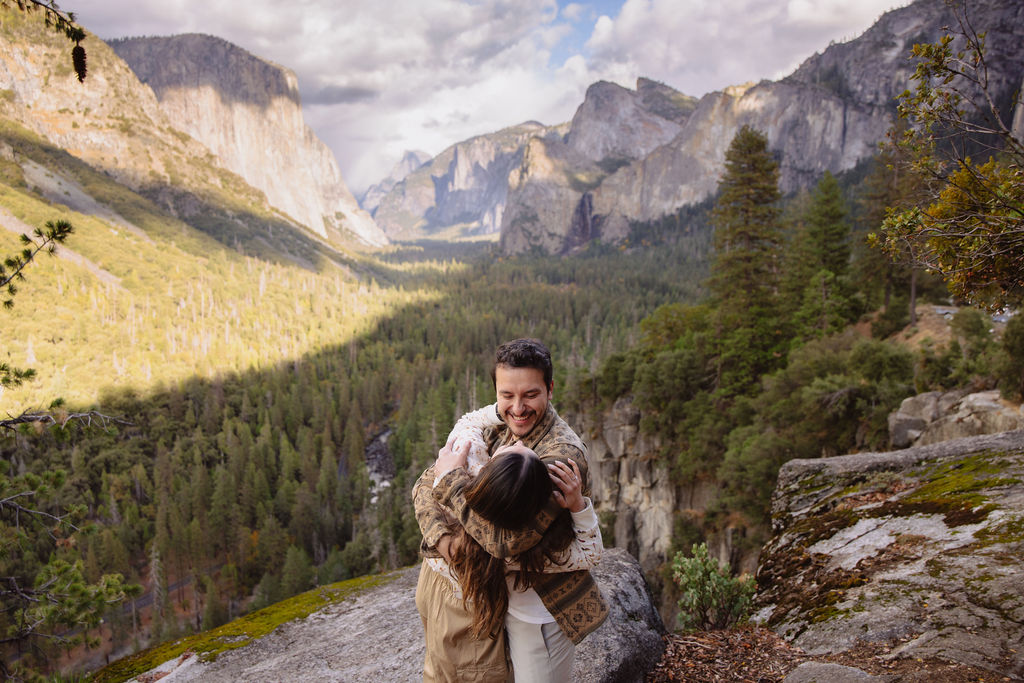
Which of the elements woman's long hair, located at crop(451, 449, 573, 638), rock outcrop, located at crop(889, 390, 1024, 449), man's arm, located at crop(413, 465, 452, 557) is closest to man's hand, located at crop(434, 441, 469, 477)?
man's arm, located at crop(413, 465, 452, 557)

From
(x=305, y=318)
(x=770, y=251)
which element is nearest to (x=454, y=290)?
(x=305, y=318)

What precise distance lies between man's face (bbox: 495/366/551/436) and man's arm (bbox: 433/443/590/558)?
0.33 metres

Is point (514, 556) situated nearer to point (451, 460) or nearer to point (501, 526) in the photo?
point (501, 526)

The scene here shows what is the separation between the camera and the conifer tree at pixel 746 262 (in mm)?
21516

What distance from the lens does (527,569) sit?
2836 millimetres

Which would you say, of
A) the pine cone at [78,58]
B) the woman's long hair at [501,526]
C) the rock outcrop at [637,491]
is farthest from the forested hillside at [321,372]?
the woman's long hair at [501,526]

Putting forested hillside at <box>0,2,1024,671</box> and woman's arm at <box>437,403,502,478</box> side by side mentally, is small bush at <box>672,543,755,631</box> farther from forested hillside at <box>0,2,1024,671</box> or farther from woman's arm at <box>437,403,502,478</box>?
woman's arm at <box>437,403,502,478</box>

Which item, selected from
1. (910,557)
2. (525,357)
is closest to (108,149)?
(525,357)

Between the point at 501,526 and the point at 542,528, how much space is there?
243 mm

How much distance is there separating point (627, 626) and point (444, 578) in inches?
152

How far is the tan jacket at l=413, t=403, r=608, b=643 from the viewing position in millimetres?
2625

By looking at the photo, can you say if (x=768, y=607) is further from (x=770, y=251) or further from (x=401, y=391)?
(x=401, y=391)

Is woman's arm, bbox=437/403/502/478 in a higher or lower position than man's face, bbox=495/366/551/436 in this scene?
lower

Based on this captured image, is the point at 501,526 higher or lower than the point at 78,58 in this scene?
lower
